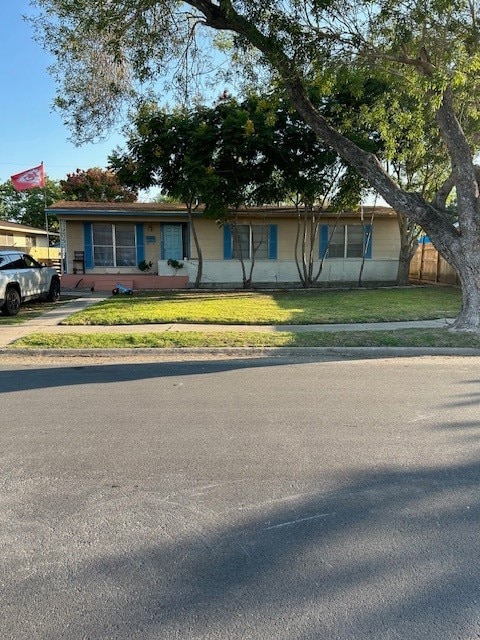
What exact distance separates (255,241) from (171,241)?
12.1 feet

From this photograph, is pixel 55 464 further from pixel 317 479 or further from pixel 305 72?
pixel 305 72

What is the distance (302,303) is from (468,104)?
258 inches

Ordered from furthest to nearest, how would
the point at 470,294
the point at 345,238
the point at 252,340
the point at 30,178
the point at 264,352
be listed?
the point at 30,178
the point at 345,238
the point at 470,294
the point at 252,340
the point at 264,352

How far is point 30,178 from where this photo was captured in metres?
26.0

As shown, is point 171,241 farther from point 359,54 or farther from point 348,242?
point 359,54

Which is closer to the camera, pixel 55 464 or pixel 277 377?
pixel 55 464

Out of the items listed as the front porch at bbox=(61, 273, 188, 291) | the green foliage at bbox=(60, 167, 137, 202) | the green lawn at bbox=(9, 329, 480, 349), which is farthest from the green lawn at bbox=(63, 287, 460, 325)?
the green foliage at bbox=(60, 167, 137, 202)

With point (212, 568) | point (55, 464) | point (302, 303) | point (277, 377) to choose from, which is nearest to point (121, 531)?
point (212, 568)

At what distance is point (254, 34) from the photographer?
8781 millimetres

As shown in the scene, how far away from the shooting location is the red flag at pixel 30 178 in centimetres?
2586

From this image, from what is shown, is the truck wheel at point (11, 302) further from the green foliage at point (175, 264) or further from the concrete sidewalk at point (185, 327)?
the green foliage at point (175, 264)

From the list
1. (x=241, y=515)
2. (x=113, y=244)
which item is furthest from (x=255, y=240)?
(x=241, y=515)

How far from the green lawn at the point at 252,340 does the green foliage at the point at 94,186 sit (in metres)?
31.3

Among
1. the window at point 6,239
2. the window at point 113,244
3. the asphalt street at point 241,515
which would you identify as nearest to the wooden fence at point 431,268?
the window at point 113,244
